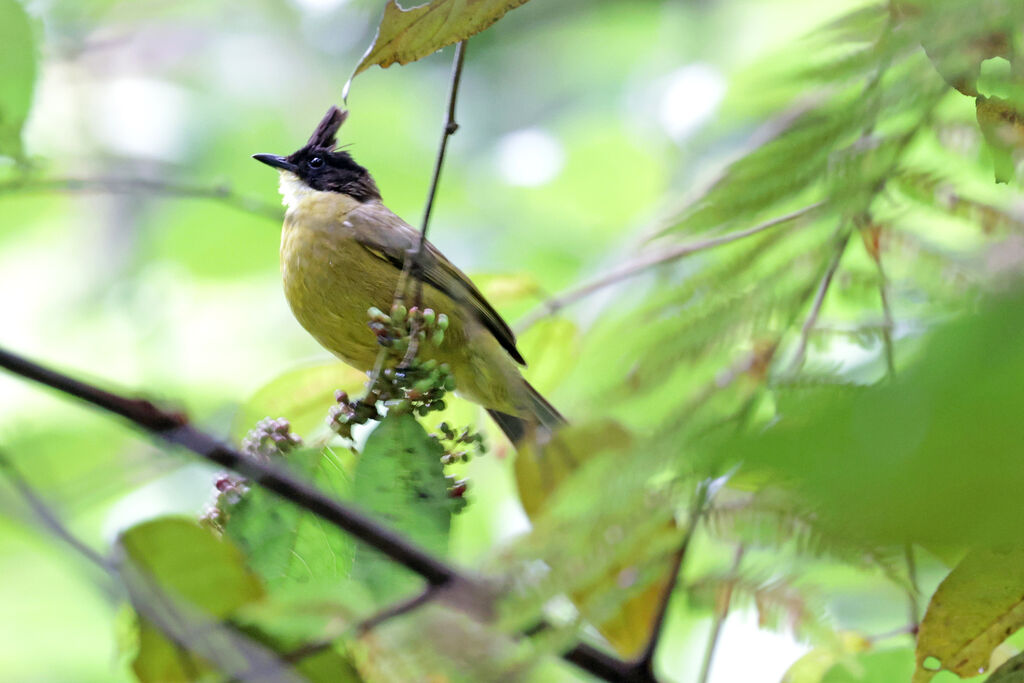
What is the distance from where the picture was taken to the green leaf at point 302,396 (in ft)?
6.76

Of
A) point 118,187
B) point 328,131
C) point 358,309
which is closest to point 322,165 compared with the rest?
point 328,131

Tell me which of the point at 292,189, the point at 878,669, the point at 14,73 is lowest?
the point at 878,669

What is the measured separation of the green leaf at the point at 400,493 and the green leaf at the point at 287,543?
0.07m

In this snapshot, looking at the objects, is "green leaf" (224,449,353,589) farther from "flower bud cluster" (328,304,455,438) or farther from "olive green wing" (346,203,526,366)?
"olive green wing" (346,203,526,366)

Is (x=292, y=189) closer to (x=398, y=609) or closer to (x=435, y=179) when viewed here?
(x=435, y=179)

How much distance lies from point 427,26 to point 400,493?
0.65 metres

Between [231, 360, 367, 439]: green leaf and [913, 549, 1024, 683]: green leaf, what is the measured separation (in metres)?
1.32

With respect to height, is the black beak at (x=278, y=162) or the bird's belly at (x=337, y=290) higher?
the black beak at (x=278, y=162)

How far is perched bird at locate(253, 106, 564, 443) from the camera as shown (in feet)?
8.08

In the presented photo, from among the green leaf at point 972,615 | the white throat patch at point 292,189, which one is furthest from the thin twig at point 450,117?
the white throat patch at point 292,189

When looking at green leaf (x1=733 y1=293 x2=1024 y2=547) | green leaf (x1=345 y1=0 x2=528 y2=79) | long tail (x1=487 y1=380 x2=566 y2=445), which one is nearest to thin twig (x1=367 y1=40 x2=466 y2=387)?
green leaf (x1=345 y1=0 x2=528 y2=79)

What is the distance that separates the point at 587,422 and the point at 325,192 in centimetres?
236

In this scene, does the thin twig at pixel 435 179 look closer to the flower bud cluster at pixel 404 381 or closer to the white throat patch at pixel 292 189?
the flower bud cluster at pixel 404 381

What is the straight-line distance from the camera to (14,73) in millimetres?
1493
